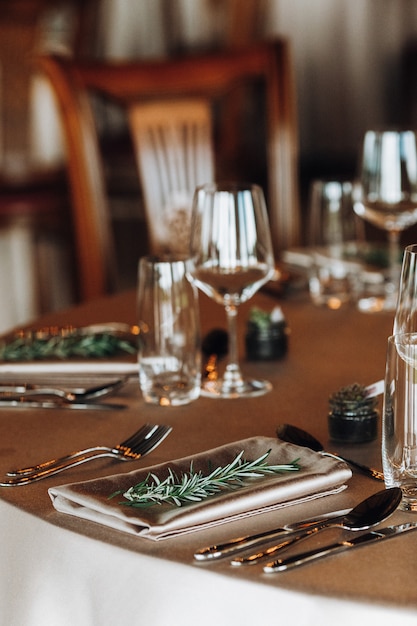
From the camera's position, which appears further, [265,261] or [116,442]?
[265,261]

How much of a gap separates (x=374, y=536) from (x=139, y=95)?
1.50m

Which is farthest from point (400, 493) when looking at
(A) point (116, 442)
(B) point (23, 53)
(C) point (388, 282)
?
(B) point (23, 53)

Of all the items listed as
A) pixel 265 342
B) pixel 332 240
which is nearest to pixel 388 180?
pixel 332 240

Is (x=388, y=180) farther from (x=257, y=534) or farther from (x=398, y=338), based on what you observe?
(x=257, y=534)

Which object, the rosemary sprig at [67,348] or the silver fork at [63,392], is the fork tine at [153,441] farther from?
the rosemary sprig at [67,348]

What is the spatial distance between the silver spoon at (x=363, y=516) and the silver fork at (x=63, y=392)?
421 millimetres

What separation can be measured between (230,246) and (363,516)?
0.45 metres

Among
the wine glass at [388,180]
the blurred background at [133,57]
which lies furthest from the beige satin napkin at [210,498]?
the blurred background at [133,57]

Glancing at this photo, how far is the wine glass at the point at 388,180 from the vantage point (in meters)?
1.50

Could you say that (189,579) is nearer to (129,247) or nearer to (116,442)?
(116,442)

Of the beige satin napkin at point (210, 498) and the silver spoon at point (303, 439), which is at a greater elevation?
the beige satin napkin at point (210, 498)

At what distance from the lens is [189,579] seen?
2.31 feet

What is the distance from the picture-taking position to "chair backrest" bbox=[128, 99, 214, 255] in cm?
206

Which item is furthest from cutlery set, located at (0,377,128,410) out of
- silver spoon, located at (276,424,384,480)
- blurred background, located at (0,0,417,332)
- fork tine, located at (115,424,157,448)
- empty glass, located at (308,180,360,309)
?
blurred background, located at (0,0,417,332)
